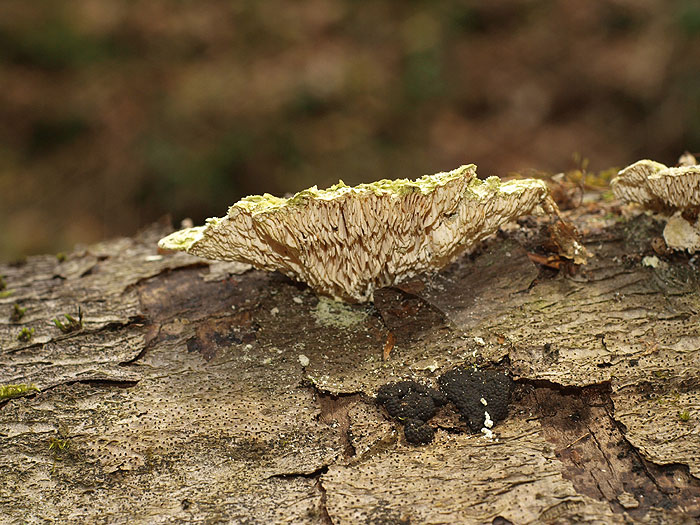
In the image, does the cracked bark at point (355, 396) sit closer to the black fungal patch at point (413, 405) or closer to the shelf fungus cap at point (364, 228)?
the black fungal patch at point (413, 405)

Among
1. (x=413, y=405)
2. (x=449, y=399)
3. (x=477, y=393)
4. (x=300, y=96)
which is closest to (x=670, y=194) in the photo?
(x=477, y=393)

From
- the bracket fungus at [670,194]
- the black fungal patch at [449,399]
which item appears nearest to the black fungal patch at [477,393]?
the black fungal patch at [449,399]

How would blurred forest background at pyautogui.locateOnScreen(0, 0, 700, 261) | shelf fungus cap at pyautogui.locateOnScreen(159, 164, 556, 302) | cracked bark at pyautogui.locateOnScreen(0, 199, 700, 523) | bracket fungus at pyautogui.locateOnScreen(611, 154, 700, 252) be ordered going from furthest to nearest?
blurred forest background at pyautogui.locateOnScreen(0, 0, 700, 261) < bracket fungus at pyautogui.locateOnScreen(611, 154, 700, 252) < shelf fungus cap at pyautogui.locateOnScreen(159, 164, 556, 302) < cracked bark at pyautogui.locateOnScreen(0, 199, 700, 523)

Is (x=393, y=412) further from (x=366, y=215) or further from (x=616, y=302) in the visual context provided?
(x=616, y=302)

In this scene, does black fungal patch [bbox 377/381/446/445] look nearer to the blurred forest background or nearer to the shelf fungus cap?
the shelf fungus cap

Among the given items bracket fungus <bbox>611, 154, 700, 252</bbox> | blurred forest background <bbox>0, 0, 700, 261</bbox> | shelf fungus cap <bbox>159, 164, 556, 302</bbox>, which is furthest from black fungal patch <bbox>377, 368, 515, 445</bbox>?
blurred forest background <bbox>0, 0, 700, 261</bbox>

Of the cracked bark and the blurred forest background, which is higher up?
the blurred forest background
